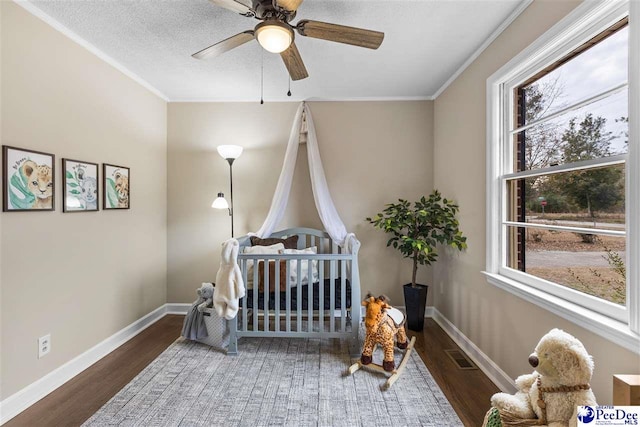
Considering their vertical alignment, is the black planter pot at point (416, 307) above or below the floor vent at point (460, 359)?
above

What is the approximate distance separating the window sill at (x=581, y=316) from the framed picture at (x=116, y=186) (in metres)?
3.15

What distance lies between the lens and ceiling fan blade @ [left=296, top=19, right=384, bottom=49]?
162cm

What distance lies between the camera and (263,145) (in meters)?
3.61

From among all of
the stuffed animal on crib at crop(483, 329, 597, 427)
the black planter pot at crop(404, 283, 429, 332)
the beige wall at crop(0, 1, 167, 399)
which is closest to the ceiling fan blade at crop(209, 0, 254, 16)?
the beige wall at crop(0, 1, 167, 399)

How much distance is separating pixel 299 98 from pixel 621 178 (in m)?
2.89

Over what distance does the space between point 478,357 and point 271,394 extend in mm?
1618

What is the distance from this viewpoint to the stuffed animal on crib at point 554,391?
115 centimetres

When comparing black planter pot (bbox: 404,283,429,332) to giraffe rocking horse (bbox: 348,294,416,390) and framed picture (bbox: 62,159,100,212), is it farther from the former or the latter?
framed picture (bbox: 62,159,100,212)

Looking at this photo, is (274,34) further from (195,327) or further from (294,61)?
(195,327)

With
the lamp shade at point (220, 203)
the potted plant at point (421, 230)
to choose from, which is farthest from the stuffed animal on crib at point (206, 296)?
the potted plant at point (421, 230)

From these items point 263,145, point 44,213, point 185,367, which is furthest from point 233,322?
point 263,145

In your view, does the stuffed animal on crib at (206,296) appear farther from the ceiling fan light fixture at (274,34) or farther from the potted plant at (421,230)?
the ceiling fan light fixture at (274,34)

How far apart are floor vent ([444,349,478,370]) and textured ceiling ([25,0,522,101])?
8.15ft

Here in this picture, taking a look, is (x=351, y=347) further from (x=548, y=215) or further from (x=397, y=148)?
(x=397, y=148)
